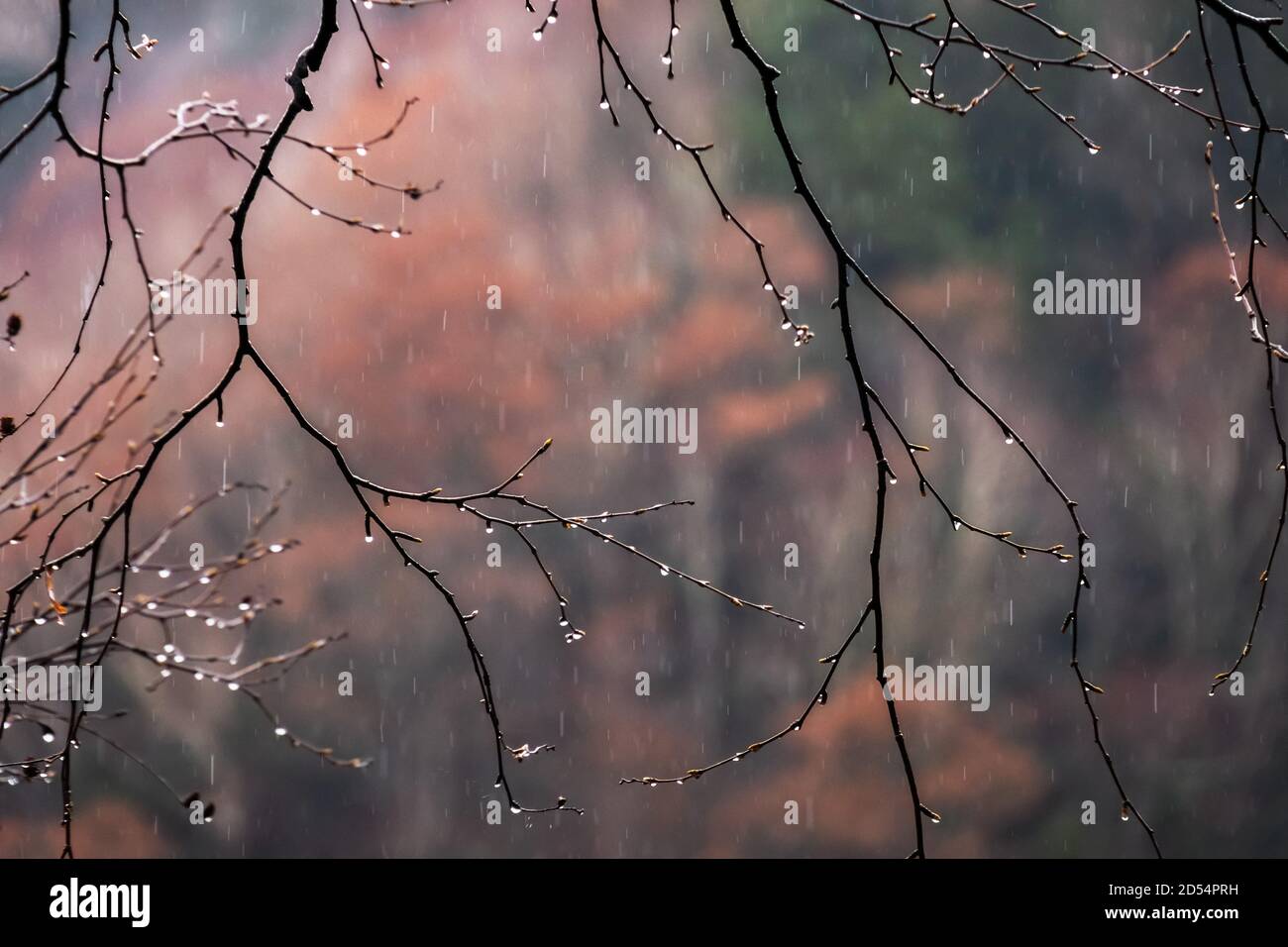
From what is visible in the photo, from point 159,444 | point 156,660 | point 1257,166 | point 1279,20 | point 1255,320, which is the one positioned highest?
point 1279,20

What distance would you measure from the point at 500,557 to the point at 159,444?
7.28m

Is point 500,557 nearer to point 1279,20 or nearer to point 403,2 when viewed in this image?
point 403,2

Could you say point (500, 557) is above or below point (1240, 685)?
above

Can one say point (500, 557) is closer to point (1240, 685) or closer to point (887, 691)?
point (1240, 685)

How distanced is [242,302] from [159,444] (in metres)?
0.22

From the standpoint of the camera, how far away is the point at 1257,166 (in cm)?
126

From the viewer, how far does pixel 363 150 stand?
1.50 meters

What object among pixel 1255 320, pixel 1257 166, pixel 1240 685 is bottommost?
pixel 1240 685

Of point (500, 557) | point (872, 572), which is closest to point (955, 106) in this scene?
point (872, 572)
